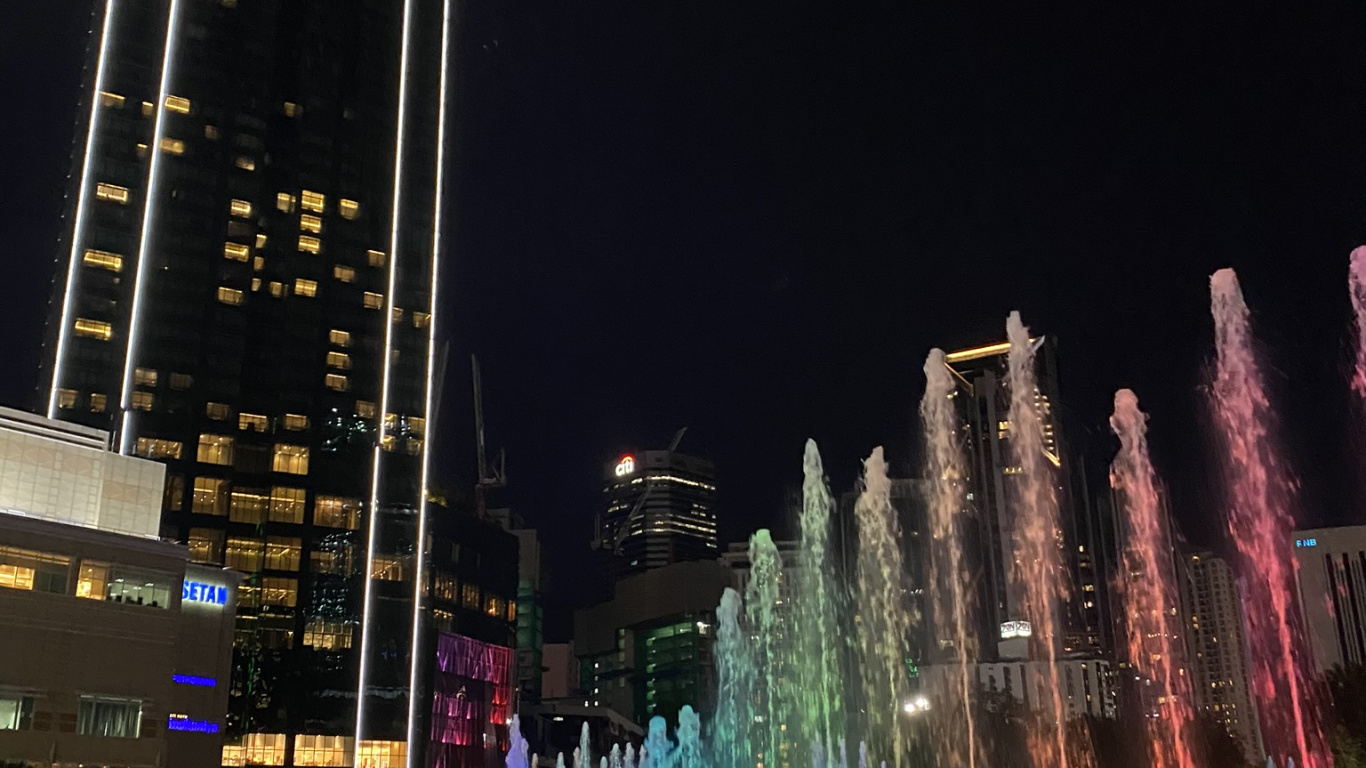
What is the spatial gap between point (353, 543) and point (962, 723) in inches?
2554

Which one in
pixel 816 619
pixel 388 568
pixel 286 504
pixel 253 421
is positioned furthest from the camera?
pixel 816 619

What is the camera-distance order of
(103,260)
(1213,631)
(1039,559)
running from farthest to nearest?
(1213,631) < (1039,559) < (103,260)

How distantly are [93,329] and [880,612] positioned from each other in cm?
10996

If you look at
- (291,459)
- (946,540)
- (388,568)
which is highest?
(946,540)

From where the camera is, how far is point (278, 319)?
84062mm

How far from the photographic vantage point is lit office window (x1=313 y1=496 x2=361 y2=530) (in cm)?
8075

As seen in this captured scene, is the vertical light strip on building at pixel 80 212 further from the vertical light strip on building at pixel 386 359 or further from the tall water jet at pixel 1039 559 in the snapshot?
the tall water jet at pixel 1039 559

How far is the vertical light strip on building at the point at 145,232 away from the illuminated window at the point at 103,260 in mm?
1493

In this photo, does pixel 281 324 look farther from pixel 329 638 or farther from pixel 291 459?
pixel 329 638

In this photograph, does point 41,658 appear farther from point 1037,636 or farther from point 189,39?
point 1037,636

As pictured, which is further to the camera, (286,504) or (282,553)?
(286,504)

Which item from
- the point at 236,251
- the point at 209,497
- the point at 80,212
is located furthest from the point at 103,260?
the point at 209,497

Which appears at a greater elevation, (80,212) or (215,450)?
(80,212)

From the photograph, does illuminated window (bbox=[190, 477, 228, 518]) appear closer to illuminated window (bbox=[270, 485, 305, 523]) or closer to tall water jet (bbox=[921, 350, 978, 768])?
illuminated window (bbox=[270, 485, 305, 523])
